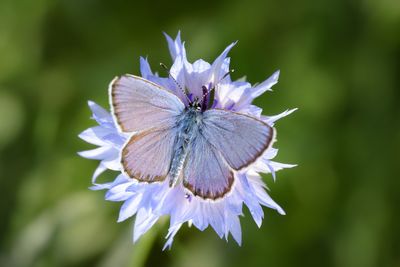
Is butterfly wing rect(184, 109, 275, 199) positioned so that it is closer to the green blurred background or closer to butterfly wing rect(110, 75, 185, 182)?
butterfly wing rect(110, 75, 185, 182)

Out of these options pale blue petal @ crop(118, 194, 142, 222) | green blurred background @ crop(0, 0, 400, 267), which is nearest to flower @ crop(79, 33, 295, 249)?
pale blue petal @ crop(118, 194, 142, 222)

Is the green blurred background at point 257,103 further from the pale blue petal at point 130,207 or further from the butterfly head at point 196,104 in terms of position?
the butterfly head at point 196,104

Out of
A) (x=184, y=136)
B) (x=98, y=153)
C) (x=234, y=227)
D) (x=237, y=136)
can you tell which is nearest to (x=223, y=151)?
(x=237, y=136)

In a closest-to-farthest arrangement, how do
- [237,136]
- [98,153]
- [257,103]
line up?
[237,136], [98,153], [257,103]

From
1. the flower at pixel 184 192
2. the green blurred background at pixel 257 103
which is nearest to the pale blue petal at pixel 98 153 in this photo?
the flower at pixel 184 192

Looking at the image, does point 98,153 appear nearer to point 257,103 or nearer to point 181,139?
point 181,139

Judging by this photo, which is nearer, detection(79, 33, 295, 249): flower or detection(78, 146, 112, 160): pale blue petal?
detection(79, 33, 295, 249): flower

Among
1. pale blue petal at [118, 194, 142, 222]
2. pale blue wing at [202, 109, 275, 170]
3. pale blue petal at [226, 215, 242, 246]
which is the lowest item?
pale blue petal at [226, 215, 242, 246]
